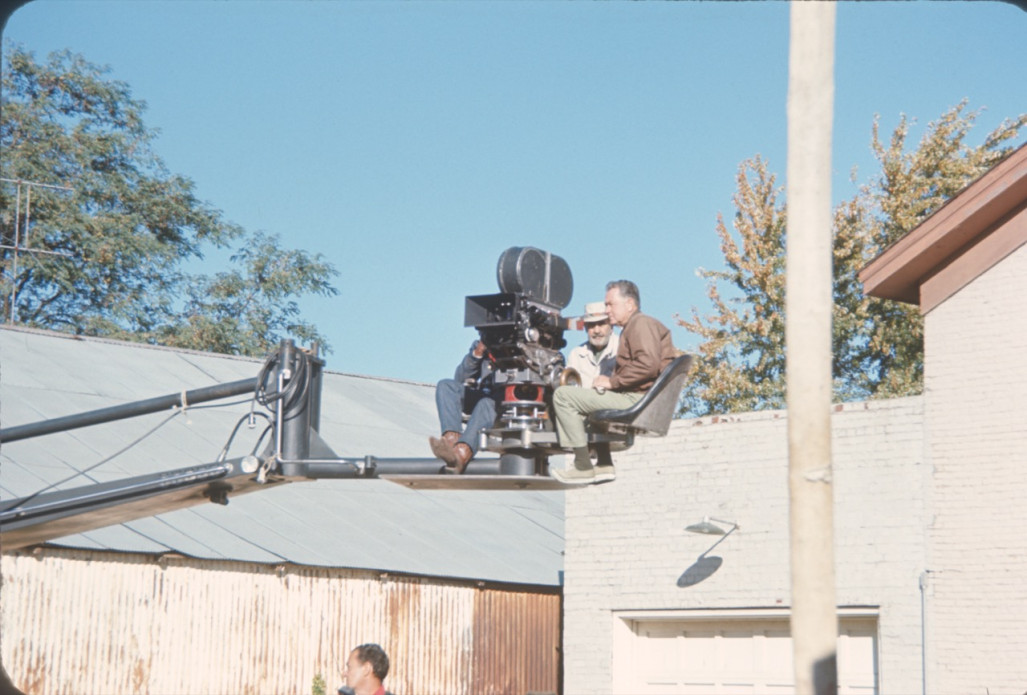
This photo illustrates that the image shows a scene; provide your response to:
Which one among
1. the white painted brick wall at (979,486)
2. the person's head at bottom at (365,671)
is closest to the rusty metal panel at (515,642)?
the white painted brick wall at (979,486)

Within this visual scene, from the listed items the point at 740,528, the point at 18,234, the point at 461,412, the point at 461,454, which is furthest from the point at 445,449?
the point at 18,234

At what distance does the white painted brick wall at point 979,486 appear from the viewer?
14789 millimetres

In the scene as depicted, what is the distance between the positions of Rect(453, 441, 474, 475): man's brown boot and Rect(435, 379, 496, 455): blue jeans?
0.9 inches

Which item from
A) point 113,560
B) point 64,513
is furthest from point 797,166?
point 113,560

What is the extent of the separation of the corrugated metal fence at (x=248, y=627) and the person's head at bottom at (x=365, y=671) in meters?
7.29

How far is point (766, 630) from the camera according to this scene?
17.1 meters

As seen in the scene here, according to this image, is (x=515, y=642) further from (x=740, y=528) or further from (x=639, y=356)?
(x=639, y=356)

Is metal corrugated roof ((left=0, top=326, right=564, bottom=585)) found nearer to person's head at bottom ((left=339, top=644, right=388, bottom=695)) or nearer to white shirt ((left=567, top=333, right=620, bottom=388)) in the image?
person's head at bottom ((left=339, top=644, right=388, bottom=695))

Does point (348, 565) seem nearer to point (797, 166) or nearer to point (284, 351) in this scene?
point (284, 351)

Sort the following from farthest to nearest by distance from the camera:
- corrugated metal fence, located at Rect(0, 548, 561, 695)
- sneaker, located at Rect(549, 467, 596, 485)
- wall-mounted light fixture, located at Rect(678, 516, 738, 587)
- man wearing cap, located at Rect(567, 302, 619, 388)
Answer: wall-mounted light fixture, located at Rect(678, 516, 738, 587), corrugated metal fence, located at Rect(0, 548, 561, 695), man wearing cap, located at Rect(567, 302, 619, 388), sneaker, located at Rect(549, 467, 596, 485)

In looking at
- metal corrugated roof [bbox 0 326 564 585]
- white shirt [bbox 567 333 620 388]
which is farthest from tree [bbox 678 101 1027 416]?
white shirt [bbox 567 333 620 388]

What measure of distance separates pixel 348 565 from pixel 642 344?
9998 millimetres

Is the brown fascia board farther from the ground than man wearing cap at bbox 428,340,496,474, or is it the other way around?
the brown fascia board

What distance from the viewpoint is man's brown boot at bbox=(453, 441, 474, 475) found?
8.32 metres
